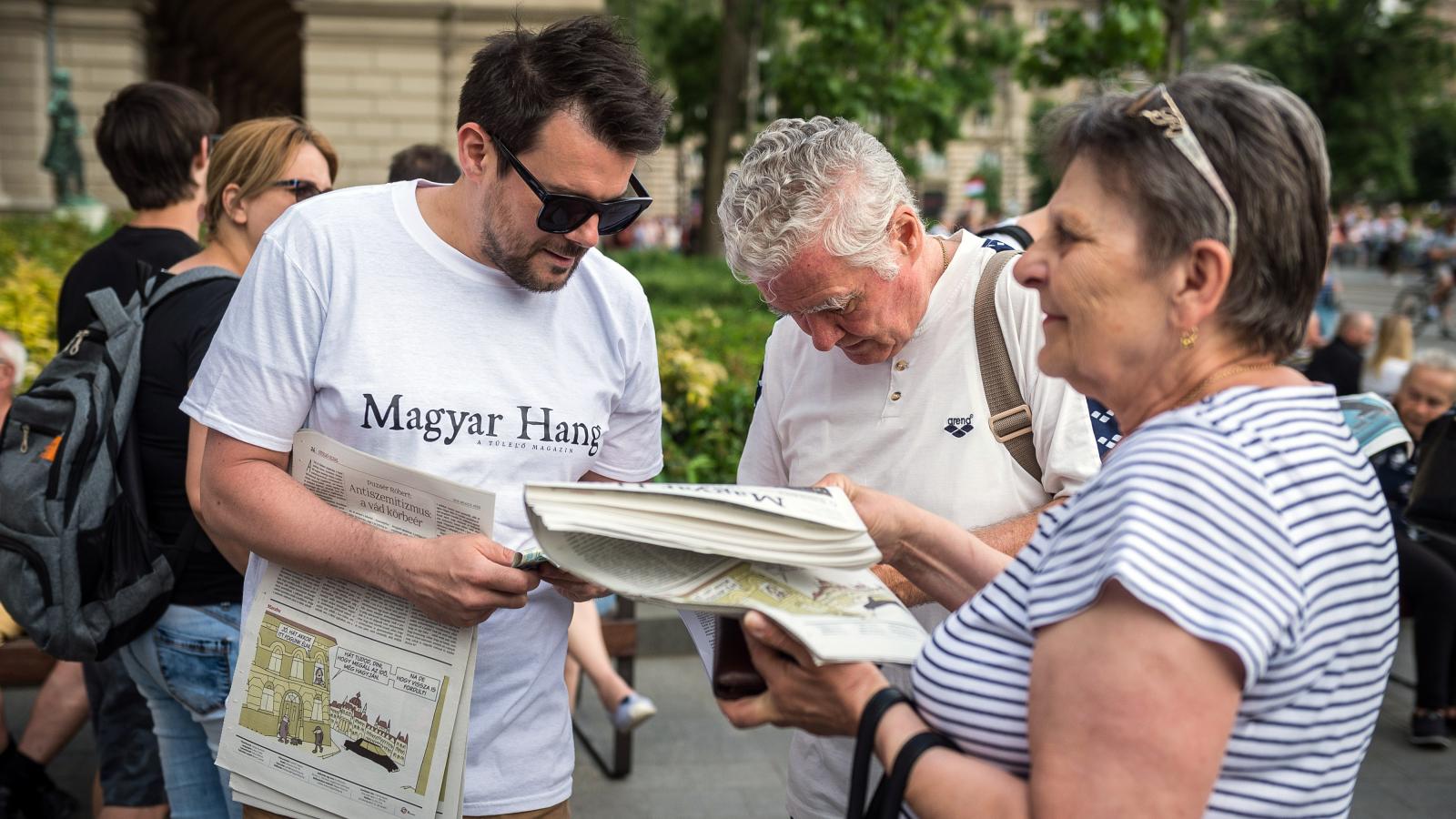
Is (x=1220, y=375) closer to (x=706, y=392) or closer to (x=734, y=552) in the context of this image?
(x=734, y=552)

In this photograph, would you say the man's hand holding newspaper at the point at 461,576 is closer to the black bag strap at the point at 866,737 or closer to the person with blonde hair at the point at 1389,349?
the black bag strap at the point at 866,737

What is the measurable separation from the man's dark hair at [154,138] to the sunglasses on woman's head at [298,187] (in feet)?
1.93

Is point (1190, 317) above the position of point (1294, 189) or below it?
below

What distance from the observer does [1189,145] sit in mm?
1354

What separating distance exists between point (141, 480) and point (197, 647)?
1.37ft

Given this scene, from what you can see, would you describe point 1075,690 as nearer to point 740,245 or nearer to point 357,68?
point 740,245

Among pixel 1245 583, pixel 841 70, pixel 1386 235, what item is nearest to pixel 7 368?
pixel 1245 583

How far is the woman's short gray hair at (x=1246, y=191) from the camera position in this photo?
135 cm

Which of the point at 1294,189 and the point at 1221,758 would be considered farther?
the point at 1294,189

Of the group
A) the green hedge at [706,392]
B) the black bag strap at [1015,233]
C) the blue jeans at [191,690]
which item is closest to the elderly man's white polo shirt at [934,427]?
the black bag strap at [1015,233]

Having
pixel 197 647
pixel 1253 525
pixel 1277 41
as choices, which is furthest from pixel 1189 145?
pixel 1277 41

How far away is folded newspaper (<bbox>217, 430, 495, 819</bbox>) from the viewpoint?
2.02 metres

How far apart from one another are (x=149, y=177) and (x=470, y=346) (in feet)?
6.88

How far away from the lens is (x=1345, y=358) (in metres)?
8.77
